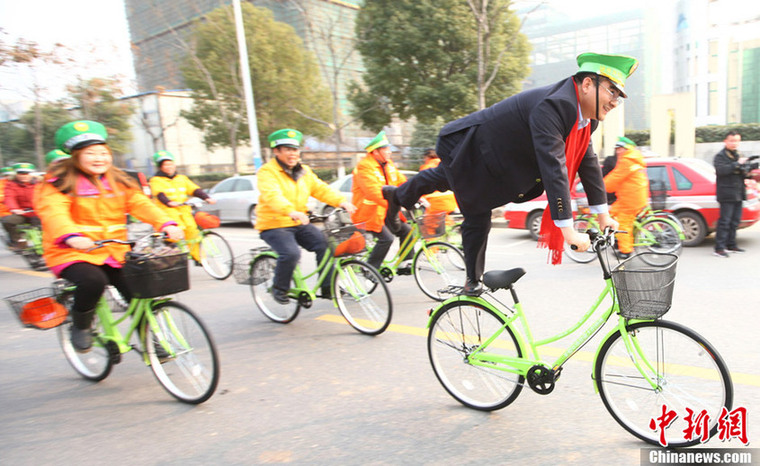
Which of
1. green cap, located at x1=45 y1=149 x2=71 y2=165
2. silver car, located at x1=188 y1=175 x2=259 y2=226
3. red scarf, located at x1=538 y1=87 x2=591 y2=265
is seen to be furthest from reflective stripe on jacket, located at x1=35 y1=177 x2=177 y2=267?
silver car, located at x1=188 y1=175 x2=259 y2=226

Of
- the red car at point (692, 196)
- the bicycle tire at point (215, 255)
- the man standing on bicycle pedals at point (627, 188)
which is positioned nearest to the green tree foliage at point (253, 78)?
the bicycle tire at point (215, 255)

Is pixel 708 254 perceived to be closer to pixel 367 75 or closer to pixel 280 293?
pixel 280 293

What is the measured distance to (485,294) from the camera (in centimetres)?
316

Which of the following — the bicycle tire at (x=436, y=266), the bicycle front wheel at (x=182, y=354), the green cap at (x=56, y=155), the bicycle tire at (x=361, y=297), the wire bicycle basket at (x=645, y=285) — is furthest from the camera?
the bicycle tire at (x=436, y=266)

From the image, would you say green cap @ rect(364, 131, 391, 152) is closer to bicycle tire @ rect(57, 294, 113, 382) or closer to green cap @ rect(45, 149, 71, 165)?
green cap @ rect(45, 149, 71, 165)

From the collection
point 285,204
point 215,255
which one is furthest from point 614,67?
point 215,255

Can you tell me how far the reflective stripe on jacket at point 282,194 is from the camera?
4613 millimetres

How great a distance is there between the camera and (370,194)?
5523mm

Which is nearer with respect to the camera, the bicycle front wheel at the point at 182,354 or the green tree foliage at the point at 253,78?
the bicycle front wheel at the point at 182,354

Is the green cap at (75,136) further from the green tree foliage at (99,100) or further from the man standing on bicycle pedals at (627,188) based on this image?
the green tree foliage at (99,100)

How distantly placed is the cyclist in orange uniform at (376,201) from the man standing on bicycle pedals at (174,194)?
9.30ft

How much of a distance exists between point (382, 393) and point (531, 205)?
6519mm

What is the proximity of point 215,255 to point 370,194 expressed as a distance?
3230mm

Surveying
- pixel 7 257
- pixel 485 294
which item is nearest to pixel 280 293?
pixel 485 294
